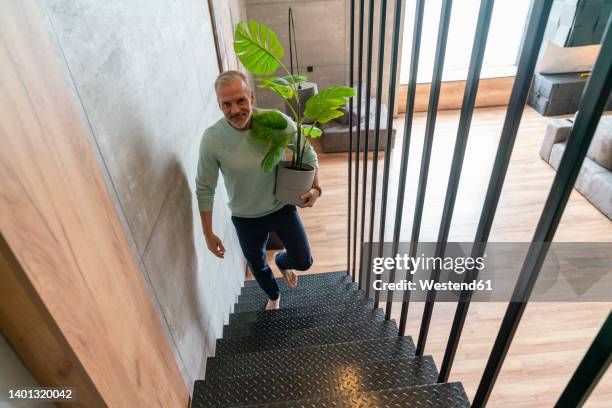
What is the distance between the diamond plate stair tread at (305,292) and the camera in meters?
2.73

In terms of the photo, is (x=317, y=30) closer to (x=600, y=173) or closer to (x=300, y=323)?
(x=600, y=173)

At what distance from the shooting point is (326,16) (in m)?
5.34

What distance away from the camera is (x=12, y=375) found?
729 millimetres

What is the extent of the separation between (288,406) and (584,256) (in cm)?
328

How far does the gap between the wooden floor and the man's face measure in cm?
206

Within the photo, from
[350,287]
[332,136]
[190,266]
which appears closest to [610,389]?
[350,287]

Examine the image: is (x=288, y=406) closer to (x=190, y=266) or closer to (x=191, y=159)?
(x=190, y=266)

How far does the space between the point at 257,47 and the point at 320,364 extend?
1.47 m

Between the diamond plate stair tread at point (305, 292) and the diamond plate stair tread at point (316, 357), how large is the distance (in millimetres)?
910

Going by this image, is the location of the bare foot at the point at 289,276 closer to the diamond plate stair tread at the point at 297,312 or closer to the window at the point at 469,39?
the diamond plate stair tread at the point at 297,312

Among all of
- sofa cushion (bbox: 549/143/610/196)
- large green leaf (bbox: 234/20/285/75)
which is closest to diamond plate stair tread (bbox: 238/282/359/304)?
large green leaf (bbox: 234/20/285/75)

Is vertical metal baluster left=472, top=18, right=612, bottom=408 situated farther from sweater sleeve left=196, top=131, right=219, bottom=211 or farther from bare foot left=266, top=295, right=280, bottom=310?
bare foot left=266, top=295, right=280, bottom=310

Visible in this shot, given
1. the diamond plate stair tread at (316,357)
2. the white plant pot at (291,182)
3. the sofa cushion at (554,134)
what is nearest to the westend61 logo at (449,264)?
the diamond plate stair tread at (316,357)

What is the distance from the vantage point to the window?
19.5 ft
